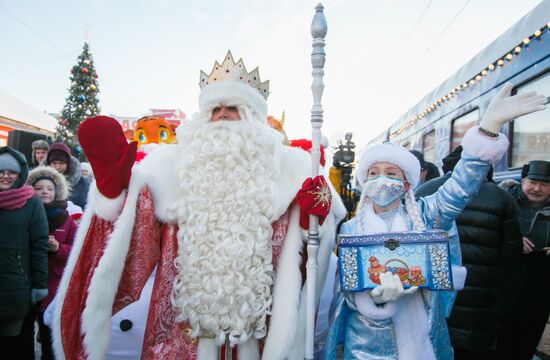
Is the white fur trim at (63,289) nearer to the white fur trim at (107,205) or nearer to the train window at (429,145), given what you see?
the white fur trim at (107,205)

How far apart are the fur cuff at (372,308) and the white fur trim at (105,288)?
1230 mm

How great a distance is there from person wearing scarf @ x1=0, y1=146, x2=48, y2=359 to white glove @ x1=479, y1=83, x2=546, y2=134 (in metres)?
3.25

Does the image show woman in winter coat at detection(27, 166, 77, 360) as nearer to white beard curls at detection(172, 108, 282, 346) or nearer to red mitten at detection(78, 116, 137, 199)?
red mitten at detection(78, 116, 137, 199)

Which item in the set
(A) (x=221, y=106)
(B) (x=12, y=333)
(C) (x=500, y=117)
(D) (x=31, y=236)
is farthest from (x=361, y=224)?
(B) (x=12, y=333)

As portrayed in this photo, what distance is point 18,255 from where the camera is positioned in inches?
117

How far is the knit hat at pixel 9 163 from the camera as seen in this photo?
10.2 ft

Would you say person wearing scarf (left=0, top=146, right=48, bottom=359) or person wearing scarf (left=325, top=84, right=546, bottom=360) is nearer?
person wearing scarf (left=325, top=84, right=546, bottom=360)

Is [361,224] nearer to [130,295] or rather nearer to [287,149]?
[287,149]

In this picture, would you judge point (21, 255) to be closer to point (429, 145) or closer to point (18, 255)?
point (18, 255)

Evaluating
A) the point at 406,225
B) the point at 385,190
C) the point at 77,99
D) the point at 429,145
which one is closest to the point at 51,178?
the point at 385,190

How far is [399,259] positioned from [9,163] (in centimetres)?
305

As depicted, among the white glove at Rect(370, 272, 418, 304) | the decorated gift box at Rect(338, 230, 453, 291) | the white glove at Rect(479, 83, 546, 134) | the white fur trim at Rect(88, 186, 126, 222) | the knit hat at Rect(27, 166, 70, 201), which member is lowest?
the white glove at Rect(370, 272, 418, 304)

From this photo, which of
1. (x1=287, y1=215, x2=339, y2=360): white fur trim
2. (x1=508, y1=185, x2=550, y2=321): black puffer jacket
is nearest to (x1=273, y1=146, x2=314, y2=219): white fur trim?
(x1=287, y1=215, x2=339, y2=360): white fur trim

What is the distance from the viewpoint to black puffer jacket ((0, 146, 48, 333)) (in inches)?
114
